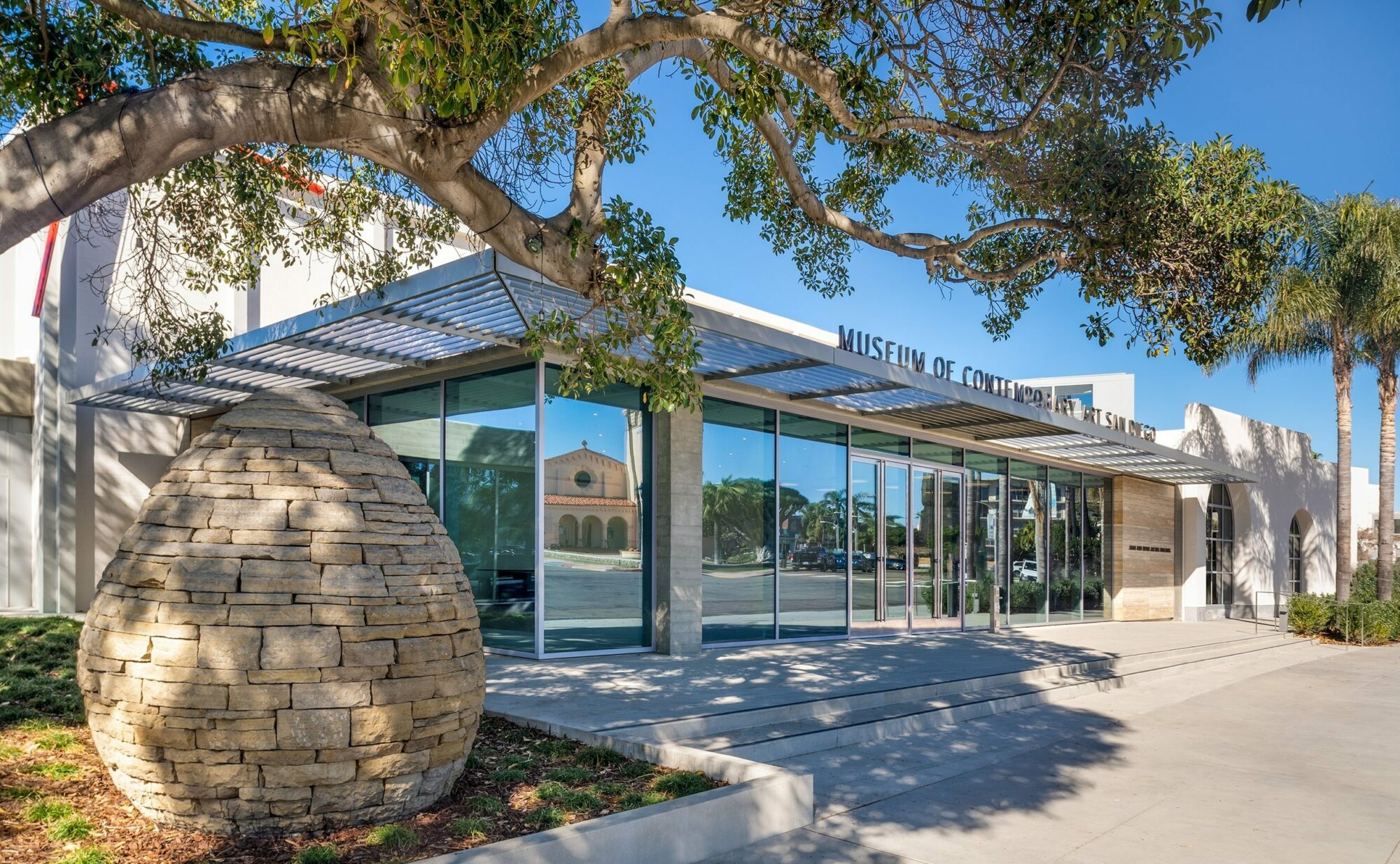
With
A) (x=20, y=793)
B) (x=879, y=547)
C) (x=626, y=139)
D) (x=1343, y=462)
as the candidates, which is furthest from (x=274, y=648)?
(x=1343, y=462)

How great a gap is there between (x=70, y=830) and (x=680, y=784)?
10.6 feet

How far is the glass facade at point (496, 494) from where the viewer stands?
11391 mm

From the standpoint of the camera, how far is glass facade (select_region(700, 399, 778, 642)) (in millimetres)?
12977

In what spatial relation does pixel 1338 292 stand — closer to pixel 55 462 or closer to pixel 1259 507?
pixel 1259 507

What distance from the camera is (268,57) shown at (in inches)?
227

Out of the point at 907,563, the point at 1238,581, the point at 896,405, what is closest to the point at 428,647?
the point at 896,405

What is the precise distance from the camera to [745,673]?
35.8 ft

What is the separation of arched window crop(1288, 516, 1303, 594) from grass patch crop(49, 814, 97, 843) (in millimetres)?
31298

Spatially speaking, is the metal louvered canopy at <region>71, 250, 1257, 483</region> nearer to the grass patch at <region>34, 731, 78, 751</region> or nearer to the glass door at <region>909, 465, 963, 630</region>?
the glass door at <region>909, 465, 963, 630</region>

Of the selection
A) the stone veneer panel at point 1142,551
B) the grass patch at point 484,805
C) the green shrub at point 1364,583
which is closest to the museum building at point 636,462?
the stone veneer panel at point 1142,551

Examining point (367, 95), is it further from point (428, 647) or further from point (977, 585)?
point (977, 585)

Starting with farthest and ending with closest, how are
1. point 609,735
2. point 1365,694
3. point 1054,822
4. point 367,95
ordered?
point 1365,694 → point 609,735 → point 1054,822 → point 367,95

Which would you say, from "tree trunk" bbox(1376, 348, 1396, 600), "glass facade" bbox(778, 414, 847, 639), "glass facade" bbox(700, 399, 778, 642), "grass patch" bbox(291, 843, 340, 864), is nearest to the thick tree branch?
"grass patch" bbox(291, 843, 340, 864)

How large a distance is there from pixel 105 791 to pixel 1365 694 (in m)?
14.3
